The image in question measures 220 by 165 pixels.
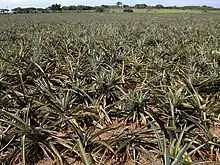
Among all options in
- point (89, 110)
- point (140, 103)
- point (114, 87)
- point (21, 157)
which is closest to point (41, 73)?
point (114, 87)

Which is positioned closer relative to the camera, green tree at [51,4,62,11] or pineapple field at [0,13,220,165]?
pineapple field at [0,13,220,165]

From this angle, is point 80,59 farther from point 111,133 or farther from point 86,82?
point 111,133

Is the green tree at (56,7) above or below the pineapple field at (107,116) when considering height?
below

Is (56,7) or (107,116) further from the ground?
(107,116)

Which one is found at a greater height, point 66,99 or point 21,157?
point 66,99

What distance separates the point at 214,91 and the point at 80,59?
285 cm

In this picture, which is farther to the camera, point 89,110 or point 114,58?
point 114,58

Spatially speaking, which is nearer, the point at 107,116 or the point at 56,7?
the point at 107,116

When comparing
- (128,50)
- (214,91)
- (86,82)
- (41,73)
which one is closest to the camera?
(214,91)

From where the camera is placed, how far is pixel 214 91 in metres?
4.70

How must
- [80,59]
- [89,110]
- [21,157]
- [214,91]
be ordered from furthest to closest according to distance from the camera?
1. [80,59]
2. [214,91]
3. [89,110]
4. [21,157]

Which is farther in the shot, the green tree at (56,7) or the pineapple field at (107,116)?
the green tree at (56,7)

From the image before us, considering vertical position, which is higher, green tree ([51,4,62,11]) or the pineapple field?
the pineapple field

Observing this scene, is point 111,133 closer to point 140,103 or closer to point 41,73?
point 140,103
